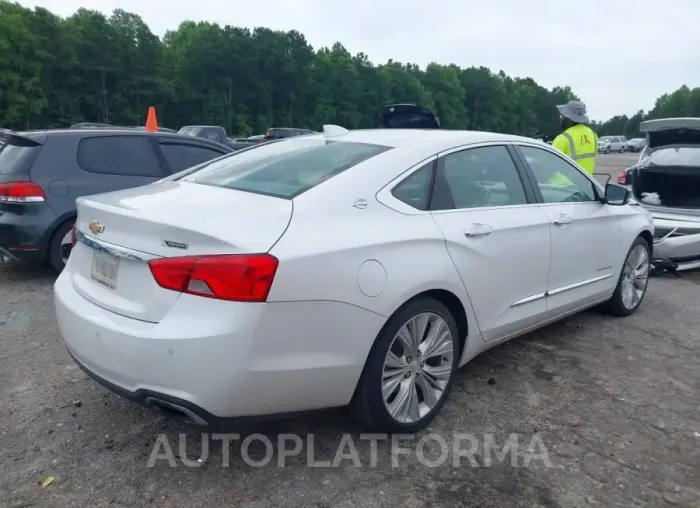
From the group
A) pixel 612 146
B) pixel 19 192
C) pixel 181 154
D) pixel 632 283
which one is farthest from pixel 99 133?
pixel 612 146

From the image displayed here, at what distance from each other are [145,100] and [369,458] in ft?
202

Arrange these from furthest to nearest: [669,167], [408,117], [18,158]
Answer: [669,167]
[408,117]
[18,158]

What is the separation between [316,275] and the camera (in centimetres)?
249

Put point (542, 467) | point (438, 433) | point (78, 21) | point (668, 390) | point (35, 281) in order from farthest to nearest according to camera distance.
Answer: point (78, 21)
point (35, 281)
point (668, 390)
point (438, 433)
point (542, 467)

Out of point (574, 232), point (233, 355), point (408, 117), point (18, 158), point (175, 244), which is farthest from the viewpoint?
point (408, 117)

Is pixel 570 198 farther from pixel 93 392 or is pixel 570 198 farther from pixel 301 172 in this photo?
pixel 93 392

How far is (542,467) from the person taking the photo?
2.81 m

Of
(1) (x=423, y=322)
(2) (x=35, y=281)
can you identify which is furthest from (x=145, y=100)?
(1) (x=423, y=322)

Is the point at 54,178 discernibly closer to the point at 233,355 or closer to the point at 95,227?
the point at 95,227

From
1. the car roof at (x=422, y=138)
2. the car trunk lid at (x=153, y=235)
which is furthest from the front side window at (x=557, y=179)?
the car trunk lid at (x=153, y=235)

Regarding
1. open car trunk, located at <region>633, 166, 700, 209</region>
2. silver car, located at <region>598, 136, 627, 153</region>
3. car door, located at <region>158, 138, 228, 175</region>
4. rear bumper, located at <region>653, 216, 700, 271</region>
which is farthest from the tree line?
rear bumper, located at <region>653, 216, 700, 271</region>

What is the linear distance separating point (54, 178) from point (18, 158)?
38cm

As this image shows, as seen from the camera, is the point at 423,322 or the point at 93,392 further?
the point at 93,392

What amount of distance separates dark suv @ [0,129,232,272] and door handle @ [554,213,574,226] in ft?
13.8
